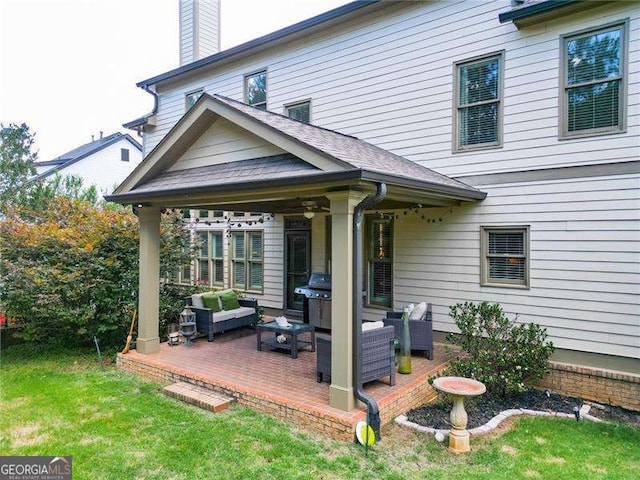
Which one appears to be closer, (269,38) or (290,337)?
(290,337)

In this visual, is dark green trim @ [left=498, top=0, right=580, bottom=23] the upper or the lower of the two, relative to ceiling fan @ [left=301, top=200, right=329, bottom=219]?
upper

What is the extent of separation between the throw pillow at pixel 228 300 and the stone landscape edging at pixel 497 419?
441 centimetres

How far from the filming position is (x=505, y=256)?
22.4ft

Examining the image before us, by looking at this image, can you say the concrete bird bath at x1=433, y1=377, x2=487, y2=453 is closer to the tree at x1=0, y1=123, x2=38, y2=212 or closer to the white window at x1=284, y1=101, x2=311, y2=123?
the white window at x1=284, y1=101, x2=311, y2=123

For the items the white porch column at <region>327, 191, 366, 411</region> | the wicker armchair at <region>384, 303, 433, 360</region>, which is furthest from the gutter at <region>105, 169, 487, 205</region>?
the wicker armchair at <region>384, 303, 433, 360</region>

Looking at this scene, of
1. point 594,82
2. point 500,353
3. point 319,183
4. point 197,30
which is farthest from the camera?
point 197,30

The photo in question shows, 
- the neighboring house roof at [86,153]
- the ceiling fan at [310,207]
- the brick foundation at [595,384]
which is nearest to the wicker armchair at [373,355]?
the ceiling fan at [310,207]

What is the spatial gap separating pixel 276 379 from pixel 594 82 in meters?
6.25

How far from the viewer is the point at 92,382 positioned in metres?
6.45

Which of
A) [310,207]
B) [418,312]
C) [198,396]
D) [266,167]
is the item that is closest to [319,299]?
[310,207]

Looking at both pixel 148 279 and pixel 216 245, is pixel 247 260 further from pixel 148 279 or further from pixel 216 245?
pixel 148 279

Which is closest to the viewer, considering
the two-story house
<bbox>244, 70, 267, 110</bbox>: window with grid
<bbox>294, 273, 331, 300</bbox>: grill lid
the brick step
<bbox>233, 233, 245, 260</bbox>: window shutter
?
the brick step

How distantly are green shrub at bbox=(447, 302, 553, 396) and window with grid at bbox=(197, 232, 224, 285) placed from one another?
7287 millimetres

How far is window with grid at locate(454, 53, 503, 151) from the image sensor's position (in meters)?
6.88
